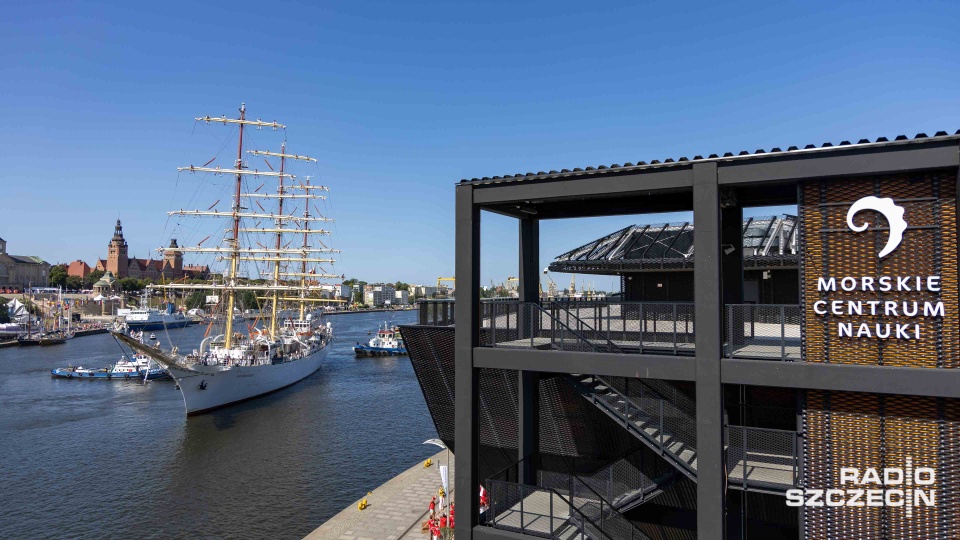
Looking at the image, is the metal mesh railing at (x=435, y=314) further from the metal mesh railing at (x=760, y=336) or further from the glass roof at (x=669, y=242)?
the metal mesh railing at (x=760, y=336)

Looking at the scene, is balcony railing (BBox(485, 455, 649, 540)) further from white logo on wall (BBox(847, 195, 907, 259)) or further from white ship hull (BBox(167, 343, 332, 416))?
white ship hull (BBox(167, 343, 332, 416))

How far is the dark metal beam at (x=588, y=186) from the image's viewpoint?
31.1 feet

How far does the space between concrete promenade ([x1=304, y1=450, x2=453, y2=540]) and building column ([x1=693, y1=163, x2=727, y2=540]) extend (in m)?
11.9

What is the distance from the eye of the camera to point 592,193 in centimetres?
1003

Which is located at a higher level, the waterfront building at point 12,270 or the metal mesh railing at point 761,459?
the waterfront building at point 12,270

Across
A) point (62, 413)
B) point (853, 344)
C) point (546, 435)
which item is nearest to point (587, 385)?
point (546, 435)

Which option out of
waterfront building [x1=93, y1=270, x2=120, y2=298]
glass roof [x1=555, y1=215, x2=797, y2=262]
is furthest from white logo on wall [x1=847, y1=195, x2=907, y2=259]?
waterfront building [x1=93, y1=270, x2=120, y2=298]

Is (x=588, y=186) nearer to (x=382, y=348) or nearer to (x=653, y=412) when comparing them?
(x=653, y=412)

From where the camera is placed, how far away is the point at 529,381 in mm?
12969

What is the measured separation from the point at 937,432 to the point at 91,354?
333ft

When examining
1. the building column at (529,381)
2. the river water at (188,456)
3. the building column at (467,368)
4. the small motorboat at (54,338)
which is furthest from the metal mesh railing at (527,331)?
the small motorboat at (54,338)

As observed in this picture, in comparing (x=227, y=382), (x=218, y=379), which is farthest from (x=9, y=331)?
(x=218, y=379)

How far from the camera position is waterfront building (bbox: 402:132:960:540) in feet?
27.1

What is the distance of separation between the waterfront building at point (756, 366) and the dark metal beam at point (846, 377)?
22 mm
